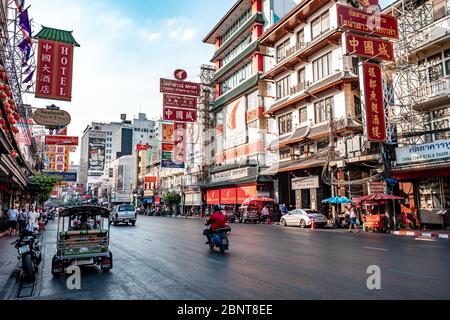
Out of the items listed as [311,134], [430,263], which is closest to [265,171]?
[311,134]

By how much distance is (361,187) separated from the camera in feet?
93.5

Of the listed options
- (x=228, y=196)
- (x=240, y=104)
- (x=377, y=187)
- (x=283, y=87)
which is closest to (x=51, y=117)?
(x=377, y=187)

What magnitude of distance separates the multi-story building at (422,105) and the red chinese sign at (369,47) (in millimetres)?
852

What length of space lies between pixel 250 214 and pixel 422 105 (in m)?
19.6

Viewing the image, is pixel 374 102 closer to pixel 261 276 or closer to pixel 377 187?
pixel 377 187

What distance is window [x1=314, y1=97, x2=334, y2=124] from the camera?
3035 centimetres

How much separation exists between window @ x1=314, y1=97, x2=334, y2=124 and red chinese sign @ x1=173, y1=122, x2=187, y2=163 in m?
24.5

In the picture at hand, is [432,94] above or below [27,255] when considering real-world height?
above

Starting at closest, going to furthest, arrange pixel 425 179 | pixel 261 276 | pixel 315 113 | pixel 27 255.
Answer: pixel 261 276 → pixel 27 255 → pixel 425 179 → pixel 315 113

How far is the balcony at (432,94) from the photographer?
21062mm

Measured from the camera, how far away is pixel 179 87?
36.6 meters

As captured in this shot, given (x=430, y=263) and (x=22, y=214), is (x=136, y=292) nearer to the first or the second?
(x=430, y=263)

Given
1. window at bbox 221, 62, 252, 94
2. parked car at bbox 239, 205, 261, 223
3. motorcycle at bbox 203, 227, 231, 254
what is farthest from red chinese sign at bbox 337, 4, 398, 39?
window at bbox 221, 62, 252, 94

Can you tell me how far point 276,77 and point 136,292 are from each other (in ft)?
113
